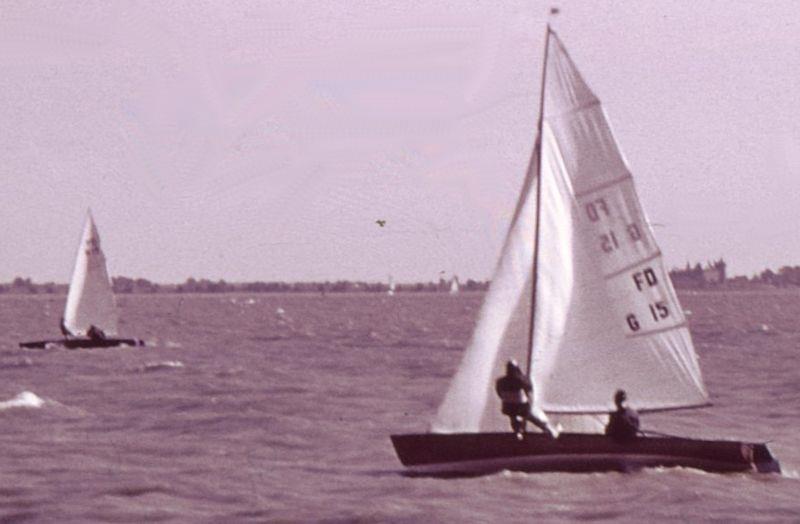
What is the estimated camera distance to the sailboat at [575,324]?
26.2 meters

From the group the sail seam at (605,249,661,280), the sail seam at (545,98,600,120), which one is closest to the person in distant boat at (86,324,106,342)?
the sail seam at (605,249,661,280)

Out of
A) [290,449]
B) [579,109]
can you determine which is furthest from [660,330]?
[290,449]

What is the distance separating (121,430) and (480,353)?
15213mm

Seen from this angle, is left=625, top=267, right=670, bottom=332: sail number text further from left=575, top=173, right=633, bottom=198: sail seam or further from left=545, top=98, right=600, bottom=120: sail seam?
left=545, top=98, right=600, bottom=120: sail seam

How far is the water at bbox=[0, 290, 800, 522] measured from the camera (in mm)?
24891

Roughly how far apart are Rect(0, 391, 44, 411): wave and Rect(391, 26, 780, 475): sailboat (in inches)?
838

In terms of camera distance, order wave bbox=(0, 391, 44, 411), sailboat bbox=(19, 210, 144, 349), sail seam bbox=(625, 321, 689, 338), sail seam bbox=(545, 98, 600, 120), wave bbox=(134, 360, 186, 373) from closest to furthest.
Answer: sail seam bbox=(545, 98, 600, 120) → sail seam bbox=(625, 321, 689, 338) → wave bbox=(0, 391, 44, 411) → wave bbox=(134, 360, 186, 373) → sailboat bbox=(19, 210, 144, 349)

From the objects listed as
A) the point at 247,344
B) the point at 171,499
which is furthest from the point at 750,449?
the point at 247,344

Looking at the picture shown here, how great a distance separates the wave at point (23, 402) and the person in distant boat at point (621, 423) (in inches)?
910

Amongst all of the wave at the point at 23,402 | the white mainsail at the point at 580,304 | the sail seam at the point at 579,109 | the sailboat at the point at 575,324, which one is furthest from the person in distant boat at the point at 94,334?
the sail seam at the point at 579,109

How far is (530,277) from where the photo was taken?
1063 inches

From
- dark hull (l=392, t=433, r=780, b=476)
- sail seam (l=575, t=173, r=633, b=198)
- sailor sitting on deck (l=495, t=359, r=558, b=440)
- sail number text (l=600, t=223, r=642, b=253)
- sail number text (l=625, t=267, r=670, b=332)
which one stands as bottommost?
dark hull (l=392, t=433, r=780, b=476)

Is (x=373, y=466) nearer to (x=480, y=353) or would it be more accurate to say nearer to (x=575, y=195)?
(x=480, y=353)

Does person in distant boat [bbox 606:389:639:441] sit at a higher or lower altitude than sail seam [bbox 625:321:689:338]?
lower
